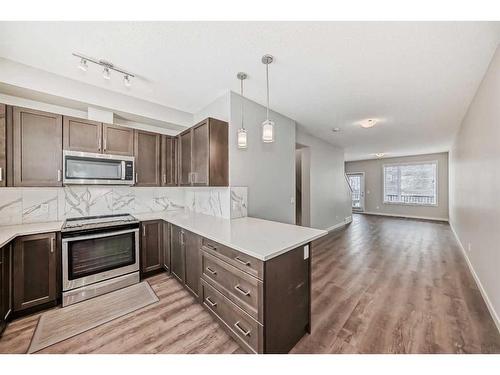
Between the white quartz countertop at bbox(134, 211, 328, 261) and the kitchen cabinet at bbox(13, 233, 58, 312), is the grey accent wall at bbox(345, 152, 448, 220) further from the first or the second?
the kitchen cabinet at bbox(13, 233, 58, 312)

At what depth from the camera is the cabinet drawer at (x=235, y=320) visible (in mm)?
1420

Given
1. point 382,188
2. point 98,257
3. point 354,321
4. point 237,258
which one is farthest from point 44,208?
point 382,188

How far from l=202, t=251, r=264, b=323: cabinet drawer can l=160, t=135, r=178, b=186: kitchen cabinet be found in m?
1.73

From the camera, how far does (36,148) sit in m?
2.22

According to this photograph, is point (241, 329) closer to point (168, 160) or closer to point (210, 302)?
point (210, 302)

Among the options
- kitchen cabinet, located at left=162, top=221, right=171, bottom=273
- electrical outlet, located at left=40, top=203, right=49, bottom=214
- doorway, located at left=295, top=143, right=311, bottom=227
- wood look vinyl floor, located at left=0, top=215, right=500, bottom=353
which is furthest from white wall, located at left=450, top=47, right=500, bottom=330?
electrical outlet, located at left=40, top=203, right=49, bottom=214

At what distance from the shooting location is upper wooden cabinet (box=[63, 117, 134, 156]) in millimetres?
2406

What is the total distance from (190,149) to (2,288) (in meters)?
2.28

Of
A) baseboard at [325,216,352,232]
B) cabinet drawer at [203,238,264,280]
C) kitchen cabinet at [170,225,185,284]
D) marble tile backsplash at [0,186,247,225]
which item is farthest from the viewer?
baseboard at [325,216,352,232]

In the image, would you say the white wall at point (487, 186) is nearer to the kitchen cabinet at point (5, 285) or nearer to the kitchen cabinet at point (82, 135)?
the kitchen cabinet at point (82, 135)

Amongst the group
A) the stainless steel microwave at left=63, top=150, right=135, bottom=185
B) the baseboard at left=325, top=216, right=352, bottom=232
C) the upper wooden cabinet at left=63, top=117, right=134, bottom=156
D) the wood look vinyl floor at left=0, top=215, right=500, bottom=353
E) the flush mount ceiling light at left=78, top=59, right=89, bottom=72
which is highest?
the flush mount ceiling light at left=78, top=59, right=89, bottom=72

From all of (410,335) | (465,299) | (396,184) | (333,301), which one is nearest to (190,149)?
(333,301)

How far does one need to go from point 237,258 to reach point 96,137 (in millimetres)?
2487
